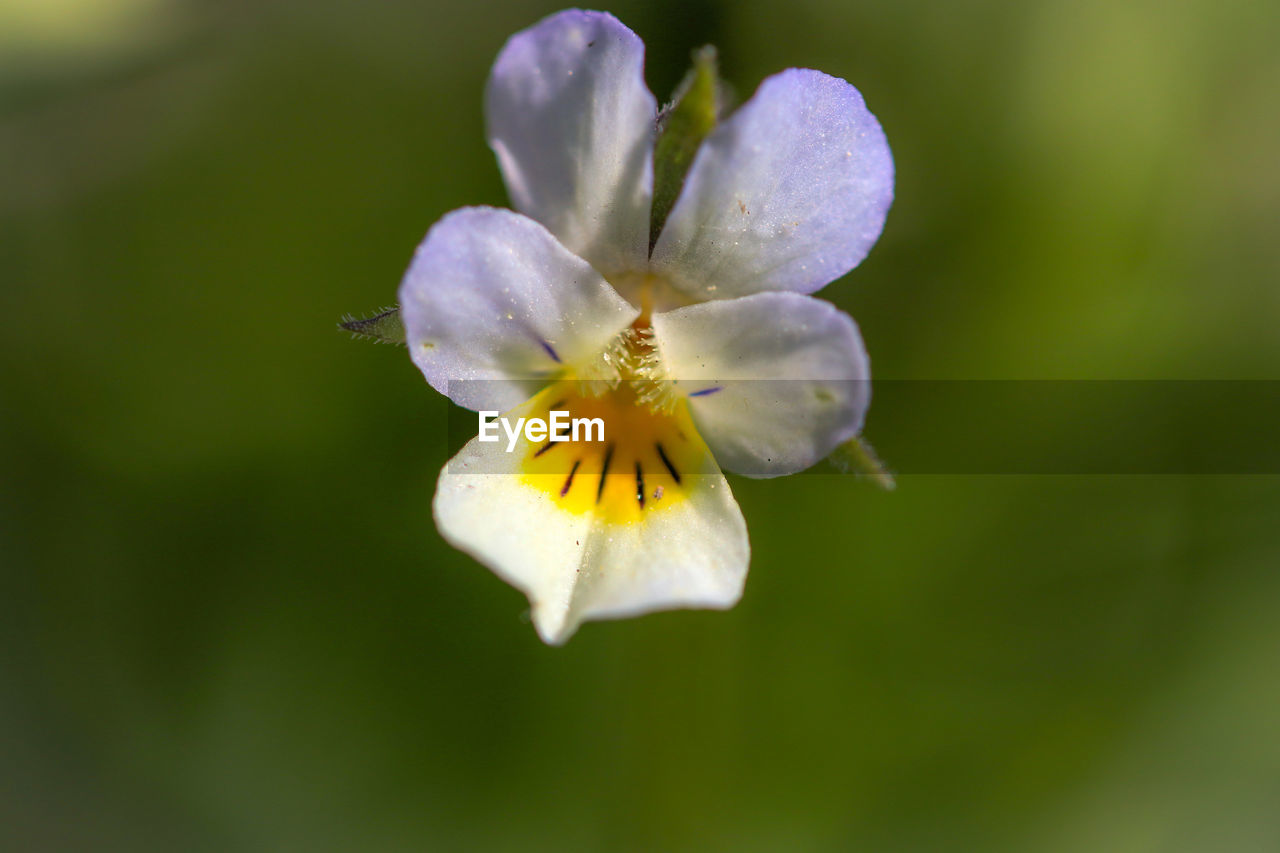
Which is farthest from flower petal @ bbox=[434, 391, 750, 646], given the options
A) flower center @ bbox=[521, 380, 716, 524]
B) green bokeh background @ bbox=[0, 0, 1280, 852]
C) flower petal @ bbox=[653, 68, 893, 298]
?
green bokeh background @ bbox=[0, 0, 1280, 852]

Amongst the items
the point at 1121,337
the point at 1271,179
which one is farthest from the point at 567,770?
the point at 1271,179

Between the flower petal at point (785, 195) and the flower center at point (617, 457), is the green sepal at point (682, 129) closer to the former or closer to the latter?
the flower petal at point (785, 195)

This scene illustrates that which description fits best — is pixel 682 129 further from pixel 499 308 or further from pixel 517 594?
pixel 517 594

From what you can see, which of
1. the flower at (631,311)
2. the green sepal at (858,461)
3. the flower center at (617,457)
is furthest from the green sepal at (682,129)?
the green sepal at (858,461)

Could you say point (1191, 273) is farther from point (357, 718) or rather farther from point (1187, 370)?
point (357, 718)

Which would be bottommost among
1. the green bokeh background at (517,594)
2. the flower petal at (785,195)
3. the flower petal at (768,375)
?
the green bokeh background at (517,594)

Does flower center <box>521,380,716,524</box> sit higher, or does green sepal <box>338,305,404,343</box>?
green sepal <box>338,305,404,343</box>

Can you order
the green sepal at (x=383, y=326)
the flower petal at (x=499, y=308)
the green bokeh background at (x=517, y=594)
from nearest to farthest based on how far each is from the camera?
the flower petal at (x=499, y=308), the green sepal at (x=383, y=326), the green bokeh background at (x=517, y=594)

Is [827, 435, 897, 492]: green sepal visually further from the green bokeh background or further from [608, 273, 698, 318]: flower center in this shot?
the green bokeh background
